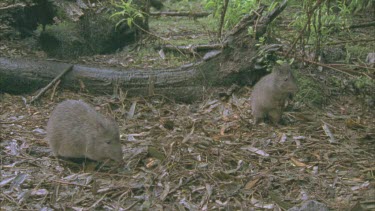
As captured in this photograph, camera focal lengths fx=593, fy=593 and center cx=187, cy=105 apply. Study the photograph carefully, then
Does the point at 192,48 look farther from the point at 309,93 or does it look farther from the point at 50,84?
the point at 50,84

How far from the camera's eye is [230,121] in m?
7.32

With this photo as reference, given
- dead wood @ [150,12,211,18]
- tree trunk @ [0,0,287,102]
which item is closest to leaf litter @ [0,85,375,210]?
tree trunk @ [0,0,287,102]

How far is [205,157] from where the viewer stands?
6.16m

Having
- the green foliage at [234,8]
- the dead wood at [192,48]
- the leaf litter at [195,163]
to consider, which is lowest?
the leaf litter at [195,163]

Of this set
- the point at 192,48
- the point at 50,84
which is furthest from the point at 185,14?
the point at 50,84

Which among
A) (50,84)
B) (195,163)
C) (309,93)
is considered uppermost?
(50,84)

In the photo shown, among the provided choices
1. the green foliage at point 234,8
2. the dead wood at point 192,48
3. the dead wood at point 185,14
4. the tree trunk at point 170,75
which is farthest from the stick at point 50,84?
the dead wood at point 185,14

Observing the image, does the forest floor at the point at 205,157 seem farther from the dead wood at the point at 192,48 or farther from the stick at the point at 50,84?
the dead wood at the point at 192,48

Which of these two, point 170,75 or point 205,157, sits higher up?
point 170,75

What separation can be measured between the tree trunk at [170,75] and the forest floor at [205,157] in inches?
6.0

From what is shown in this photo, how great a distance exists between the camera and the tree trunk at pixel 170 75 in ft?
26.3

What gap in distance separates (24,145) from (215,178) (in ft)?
7.33

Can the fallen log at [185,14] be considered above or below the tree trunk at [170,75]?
above

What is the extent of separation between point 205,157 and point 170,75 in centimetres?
220
